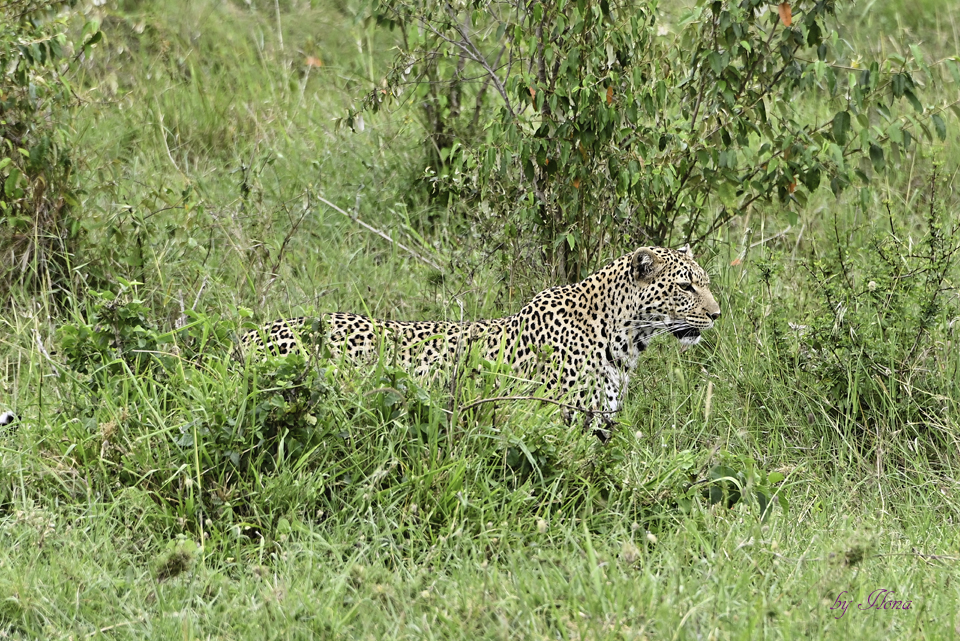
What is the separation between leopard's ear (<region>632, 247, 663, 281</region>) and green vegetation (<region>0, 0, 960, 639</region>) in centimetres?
55

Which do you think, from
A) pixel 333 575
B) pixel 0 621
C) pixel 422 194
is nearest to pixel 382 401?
pixel 333 575

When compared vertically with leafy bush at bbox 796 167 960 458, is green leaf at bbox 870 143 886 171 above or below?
above

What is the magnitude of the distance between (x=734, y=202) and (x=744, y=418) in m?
1.25

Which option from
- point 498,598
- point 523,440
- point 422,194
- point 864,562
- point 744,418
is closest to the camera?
point 498,598

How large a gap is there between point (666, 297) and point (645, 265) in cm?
20

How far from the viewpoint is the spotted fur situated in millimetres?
6031

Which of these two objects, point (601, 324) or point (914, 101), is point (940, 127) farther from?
point (601, 324)

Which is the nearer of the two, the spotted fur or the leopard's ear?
the spotted fur

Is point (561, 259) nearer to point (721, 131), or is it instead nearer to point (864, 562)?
point (721, 131)

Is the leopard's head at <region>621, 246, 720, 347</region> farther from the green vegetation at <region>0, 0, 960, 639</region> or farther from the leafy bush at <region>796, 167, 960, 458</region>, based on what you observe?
the leafy bush at <region>796, 167, 960, 458</region>

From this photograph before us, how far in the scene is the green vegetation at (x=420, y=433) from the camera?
392 cm

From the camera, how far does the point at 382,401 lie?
15.6 ft

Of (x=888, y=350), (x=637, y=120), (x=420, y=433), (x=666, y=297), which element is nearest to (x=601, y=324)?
(x=666, y=297)
